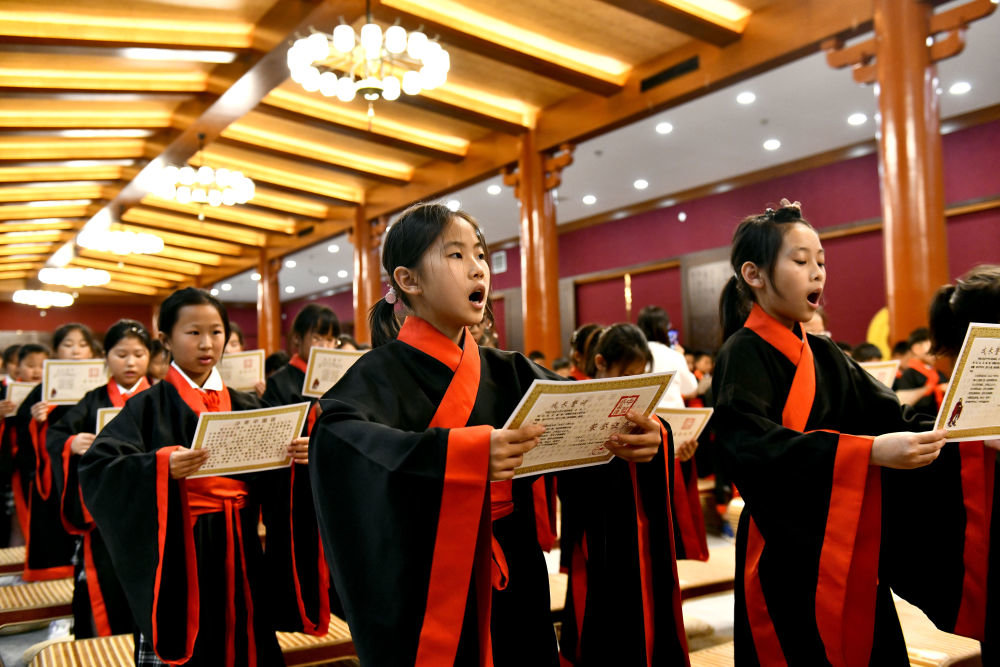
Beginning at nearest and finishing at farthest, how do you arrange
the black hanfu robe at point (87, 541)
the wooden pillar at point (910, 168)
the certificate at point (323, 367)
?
the black hanfu robe at point (87, 541)
the certificate at point (323, 367)
the wooden pillar at point (910, 168)

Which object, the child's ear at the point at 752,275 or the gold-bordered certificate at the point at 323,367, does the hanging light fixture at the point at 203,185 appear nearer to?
Result: the gold-bordered certificate at the point at 323,367

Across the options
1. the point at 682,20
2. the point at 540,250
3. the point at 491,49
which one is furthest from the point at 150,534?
the point at 540,250

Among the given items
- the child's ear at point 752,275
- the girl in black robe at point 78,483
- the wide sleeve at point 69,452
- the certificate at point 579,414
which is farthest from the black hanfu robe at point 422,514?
the wide sleeve at point 69,452

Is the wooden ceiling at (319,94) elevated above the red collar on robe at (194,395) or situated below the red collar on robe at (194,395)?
above

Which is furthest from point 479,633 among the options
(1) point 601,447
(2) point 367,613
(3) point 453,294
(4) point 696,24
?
(4) point 696,24

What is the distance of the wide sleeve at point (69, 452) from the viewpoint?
11.3 ft

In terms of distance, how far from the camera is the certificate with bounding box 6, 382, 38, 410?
5.09m

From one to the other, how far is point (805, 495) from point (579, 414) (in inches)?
23.9

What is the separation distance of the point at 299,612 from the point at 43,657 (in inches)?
39.0

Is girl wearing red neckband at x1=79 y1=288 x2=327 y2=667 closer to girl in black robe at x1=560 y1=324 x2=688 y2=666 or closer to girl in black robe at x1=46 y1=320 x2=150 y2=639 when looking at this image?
girl in black robe at x1=46 y1=320 x2=150 y2=639

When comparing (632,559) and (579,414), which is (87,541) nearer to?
(632,559)

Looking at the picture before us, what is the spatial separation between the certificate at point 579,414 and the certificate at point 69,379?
3.21 m

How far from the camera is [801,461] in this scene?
176 centimetres

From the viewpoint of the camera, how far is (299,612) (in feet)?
8.71
